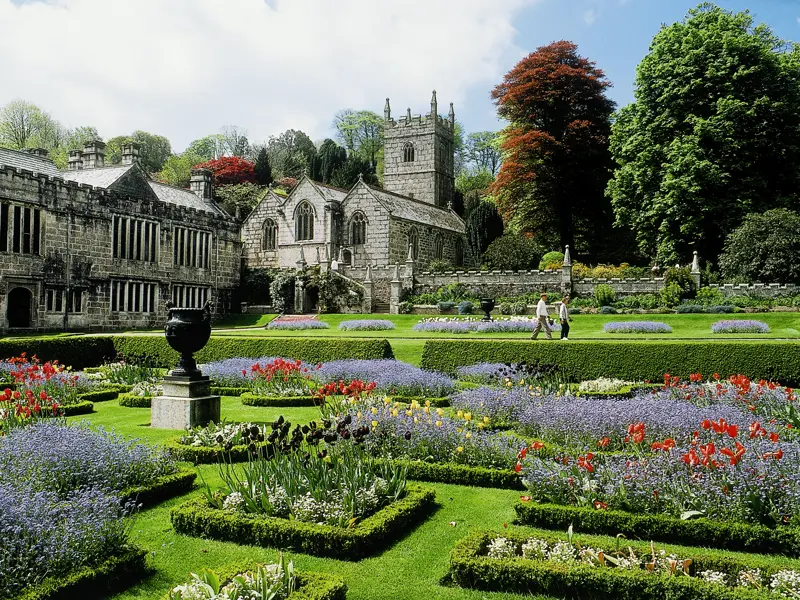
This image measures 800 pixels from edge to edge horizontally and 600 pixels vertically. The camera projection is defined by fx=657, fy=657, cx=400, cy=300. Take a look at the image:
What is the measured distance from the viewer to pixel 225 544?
249 inches

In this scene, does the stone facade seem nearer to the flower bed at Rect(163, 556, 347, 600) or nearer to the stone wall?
the stone wall

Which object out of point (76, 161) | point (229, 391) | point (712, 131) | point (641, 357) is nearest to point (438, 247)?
point (712, 131)

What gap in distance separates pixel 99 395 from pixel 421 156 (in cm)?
5278

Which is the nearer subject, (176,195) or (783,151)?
(783,151)

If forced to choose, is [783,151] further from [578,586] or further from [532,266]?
[578,586]

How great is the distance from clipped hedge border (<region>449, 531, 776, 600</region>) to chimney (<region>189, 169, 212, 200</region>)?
42.6 metres

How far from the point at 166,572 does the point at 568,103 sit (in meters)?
47.5

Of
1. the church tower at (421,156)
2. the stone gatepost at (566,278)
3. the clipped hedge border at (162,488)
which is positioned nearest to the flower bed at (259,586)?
the clipped hedge border at (162,488)

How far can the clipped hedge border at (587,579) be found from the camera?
4.80 metres

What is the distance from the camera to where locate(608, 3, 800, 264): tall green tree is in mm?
35438

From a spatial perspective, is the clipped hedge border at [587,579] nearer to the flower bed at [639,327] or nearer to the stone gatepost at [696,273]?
the flower bed at [639,327]

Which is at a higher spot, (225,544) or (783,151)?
(783,151)

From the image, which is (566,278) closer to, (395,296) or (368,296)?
(395,296)

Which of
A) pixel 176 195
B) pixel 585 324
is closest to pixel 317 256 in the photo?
pixel 176 195
